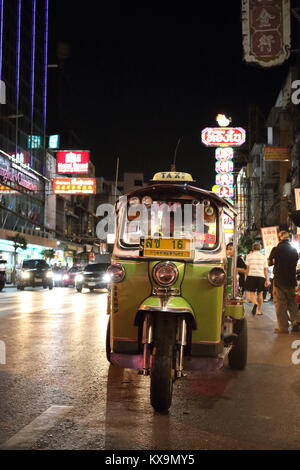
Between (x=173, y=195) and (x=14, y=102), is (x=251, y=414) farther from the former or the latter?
(x=14, y=102)

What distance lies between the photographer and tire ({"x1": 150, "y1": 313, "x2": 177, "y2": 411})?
520 centimetres

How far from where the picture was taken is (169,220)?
256 inches

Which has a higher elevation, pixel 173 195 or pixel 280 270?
pixel 173 195

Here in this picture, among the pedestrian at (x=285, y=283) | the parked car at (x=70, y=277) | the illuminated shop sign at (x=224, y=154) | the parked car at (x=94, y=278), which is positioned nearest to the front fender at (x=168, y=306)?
the pedestrian at (x=285, y=283)

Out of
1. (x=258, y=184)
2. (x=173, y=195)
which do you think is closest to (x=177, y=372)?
(x=173, y=195)

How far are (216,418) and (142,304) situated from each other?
1232 mm

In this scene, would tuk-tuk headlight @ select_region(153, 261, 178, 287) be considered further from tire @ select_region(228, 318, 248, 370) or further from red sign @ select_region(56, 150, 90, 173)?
red sign @ select_region(56, 150, 90, 173)

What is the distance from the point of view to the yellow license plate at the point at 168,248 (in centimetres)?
572

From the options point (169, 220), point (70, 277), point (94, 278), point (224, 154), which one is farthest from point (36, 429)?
point (224, 154)

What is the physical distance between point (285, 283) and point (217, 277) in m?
6.38

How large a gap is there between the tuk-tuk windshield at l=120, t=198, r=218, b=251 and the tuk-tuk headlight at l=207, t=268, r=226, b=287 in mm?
560

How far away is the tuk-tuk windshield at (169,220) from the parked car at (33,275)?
29.5m

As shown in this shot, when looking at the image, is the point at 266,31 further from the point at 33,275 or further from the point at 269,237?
the point at 33,275
